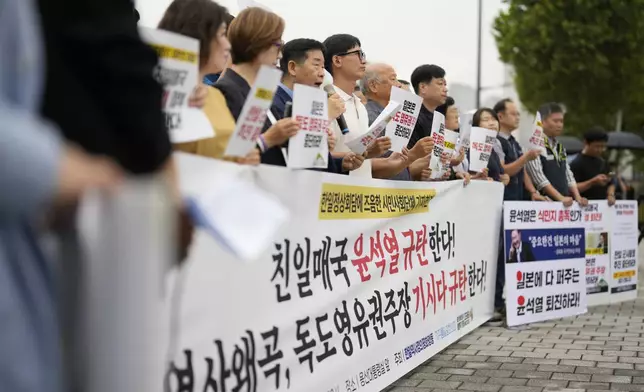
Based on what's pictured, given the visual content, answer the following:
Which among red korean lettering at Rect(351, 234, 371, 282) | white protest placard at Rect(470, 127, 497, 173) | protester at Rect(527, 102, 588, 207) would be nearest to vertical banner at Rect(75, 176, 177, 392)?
red korean lettering at Rect(351, 234, 371, 282)

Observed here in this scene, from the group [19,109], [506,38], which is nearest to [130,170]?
[19,109]

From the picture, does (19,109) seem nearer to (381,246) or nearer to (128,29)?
(128,29)

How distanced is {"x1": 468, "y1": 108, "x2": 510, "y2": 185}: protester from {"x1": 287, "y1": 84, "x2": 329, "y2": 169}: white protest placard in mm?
4814

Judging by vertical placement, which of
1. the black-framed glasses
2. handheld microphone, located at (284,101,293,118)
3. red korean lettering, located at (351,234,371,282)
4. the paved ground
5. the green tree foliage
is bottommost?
the paved ground

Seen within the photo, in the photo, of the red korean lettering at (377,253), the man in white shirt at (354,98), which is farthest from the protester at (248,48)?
the man in white shirt at (354,98)

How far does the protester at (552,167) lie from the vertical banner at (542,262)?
57 cm

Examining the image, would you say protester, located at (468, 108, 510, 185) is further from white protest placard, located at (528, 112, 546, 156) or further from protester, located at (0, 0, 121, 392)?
protester, located at (0, 0, 121, 392)

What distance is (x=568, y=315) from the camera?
9.36m

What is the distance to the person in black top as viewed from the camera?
11.6m

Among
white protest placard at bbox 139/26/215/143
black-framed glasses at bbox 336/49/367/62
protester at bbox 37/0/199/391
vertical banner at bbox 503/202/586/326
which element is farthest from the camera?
vertical banner at bbox 503/202/586/326

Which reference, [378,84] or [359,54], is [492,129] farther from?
[359,54]

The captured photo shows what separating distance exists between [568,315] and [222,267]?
6.34 metres

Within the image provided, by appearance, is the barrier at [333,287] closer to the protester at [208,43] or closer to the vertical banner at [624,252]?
the protester at [208,43]

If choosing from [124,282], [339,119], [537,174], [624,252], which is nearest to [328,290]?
[339,119]
